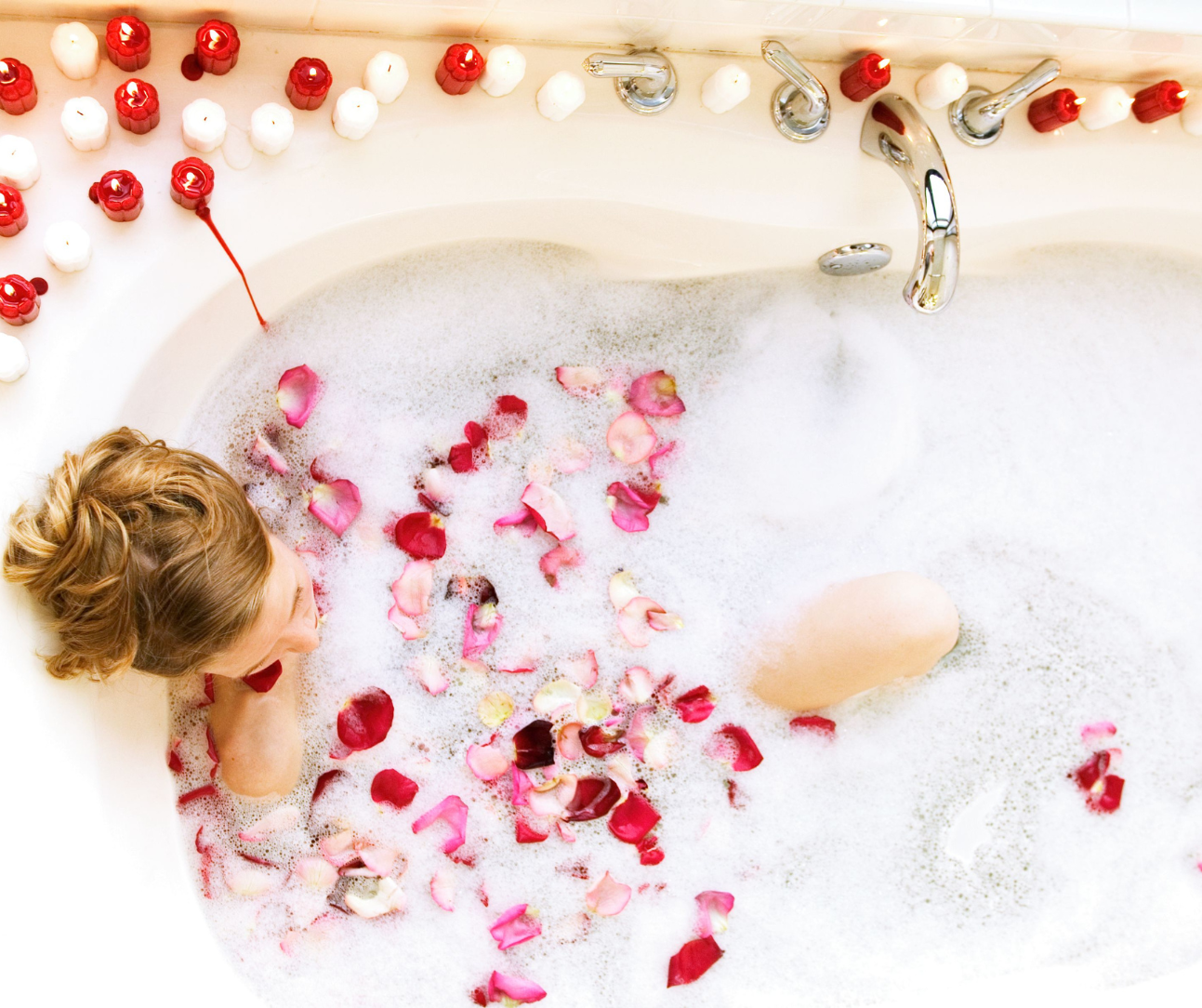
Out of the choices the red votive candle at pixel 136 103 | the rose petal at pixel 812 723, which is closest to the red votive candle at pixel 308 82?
the red votive candle at pixel 136 103

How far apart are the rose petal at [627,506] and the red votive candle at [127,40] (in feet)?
2.32

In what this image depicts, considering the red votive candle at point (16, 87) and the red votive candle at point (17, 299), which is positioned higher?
the red votive candle at point (16, 87)

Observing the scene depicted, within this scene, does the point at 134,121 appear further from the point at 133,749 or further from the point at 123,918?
the point at 123,918

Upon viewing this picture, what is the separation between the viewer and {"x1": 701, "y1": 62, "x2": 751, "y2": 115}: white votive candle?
112cm

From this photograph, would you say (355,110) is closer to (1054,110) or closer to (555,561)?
(555,561)

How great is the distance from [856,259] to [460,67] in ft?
1.74

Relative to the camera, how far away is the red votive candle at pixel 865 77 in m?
1.14

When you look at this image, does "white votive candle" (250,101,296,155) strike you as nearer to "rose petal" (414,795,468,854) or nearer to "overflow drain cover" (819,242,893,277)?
"overflow drain cover" (819,242,893,277)

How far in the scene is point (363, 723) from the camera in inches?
50.7

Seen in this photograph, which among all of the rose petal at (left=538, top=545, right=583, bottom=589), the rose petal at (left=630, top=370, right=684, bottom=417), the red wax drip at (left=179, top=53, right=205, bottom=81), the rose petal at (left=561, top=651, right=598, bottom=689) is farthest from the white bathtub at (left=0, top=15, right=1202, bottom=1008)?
the rose petal at (left=561, top=651, right=598, bottom=689)

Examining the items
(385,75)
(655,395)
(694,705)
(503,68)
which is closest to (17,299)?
(385,75)

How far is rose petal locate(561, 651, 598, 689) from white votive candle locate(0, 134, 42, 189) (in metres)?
0.80

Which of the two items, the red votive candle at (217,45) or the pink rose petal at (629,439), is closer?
the red votive candle at (217,45)

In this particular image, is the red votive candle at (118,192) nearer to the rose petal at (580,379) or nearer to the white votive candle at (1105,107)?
the rose petal at (580,379)
